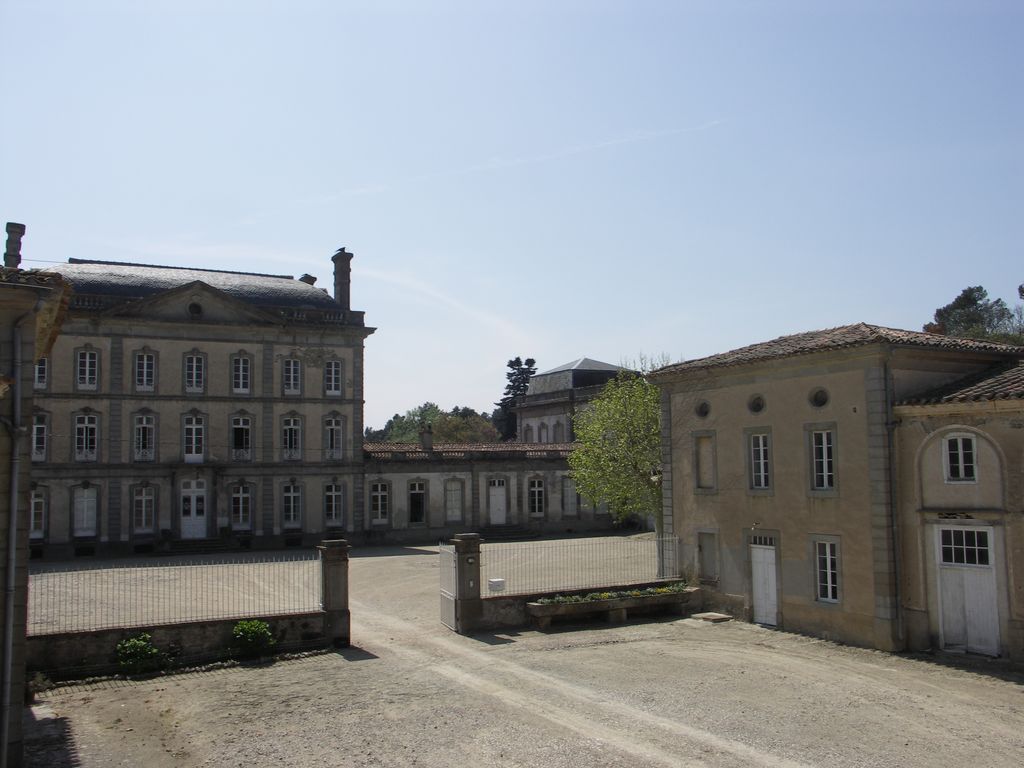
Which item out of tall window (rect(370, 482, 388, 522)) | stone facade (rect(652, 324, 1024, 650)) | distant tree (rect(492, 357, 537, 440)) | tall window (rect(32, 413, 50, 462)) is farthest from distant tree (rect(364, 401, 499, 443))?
stone facade (rect(652, 324, 1024, 650))

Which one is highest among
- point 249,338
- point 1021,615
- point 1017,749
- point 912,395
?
point 249,338

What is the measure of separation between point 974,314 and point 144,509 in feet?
200

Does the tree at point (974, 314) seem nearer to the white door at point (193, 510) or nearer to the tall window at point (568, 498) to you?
the tall window at point (568, 498)

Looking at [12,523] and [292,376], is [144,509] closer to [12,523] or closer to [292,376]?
[292,376]

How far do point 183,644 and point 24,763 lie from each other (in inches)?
194

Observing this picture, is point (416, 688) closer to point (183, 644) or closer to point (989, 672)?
point (183, 644)

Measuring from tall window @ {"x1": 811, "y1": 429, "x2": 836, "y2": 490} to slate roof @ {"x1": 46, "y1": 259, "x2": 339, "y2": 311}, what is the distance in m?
26.1

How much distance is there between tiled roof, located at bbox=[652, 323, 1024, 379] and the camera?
→ 56.3 feet

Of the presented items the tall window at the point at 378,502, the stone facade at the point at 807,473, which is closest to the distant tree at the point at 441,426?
the tall window at the point at 378,502

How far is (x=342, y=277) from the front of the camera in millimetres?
40219

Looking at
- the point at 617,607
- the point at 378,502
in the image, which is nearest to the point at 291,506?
the point at 378,502

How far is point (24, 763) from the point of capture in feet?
33.7

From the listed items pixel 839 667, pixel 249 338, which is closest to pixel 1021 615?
pixel 839 667

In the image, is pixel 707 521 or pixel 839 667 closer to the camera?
pixel 839 667
